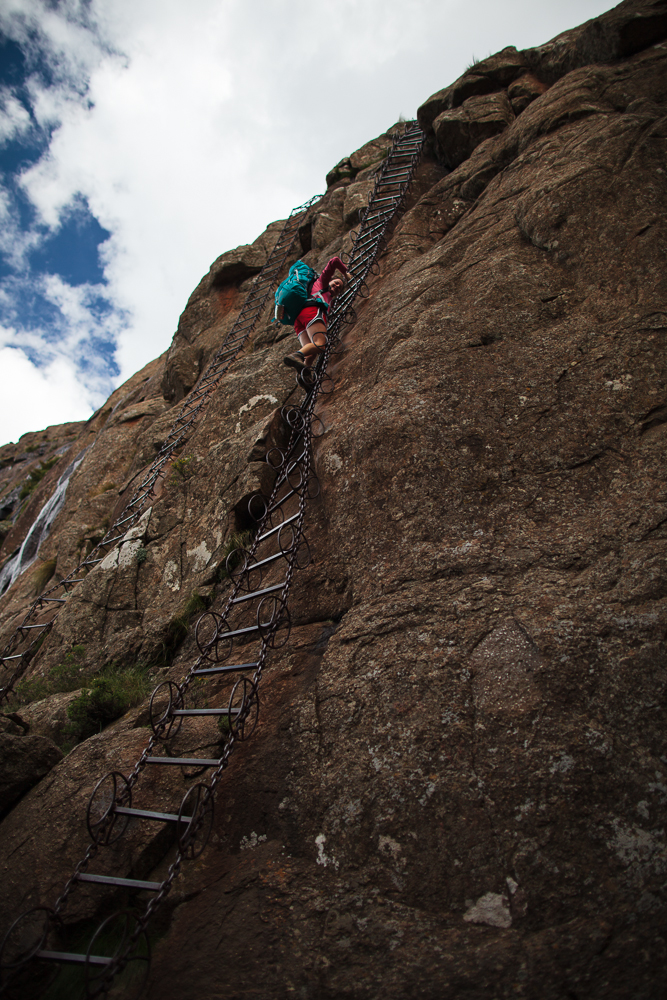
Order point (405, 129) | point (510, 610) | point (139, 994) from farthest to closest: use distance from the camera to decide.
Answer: point (405, 129) → point (510, 610) → point (139, 994)

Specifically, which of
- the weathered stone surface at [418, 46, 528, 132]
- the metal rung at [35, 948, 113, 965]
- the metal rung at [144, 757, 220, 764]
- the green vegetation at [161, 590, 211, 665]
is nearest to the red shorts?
the green vegetation at [161, 590, 211, 665]

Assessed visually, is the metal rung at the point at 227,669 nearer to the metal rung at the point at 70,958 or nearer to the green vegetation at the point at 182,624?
the green vegetation at the point at 182,624

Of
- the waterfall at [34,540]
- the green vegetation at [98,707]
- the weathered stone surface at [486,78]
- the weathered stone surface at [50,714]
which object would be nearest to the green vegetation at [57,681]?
the weathered stone surface at [50,714]

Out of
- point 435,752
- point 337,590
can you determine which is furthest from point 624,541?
point 337,590

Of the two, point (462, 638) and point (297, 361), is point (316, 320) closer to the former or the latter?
point (297, 361)

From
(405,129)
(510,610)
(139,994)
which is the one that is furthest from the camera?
(405,129)

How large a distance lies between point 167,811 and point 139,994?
1.04 metres

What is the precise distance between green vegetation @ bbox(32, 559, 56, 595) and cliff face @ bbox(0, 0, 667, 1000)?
3339 mm

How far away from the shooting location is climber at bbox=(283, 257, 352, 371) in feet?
24.7

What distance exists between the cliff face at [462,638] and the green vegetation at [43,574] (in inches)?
131

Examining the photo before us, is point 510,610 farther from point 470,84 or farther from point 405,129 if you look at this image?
point 405,129

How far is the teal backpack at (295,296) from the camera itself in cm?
793

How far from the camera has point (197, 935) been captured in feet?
10.4

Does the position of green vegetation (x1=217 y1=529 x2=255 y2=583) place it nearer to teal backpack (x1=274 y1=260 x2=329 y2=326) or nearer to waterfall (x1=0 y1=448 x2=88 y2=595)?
teal backpack (x1=274 y1=260 x2=329 y2=326)
